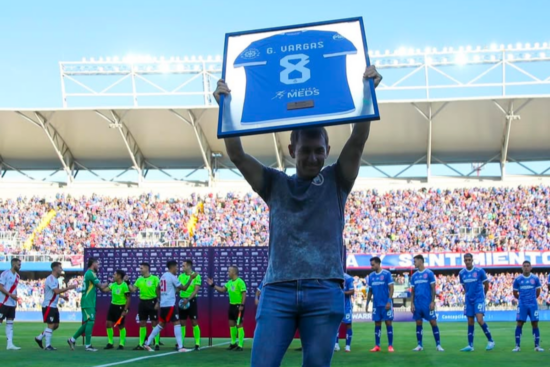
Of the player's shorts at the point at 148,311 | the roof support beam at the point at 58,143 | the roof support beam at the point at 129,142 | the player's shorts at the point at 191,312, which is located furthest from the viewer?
the roof support beam at the point at 58,143

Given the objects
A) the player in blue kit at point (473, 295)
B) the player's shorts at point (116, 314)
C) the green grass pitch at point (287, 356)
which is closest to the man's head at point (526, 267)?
the player in blue kit at point (473, 295)

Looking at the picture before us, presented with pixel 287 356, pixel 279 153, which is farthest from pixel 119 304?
pixel 279 153

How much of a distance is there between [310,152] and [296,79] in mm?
445

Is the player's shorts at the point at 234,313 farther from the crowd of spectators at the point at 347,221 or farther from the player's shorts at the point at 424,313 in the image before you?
the crowd of spectators at the point at 347,221

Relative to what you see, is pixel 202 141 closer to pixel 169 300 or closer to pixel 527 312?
pixel 169 300

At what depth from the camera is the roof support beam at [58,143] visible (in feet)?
141

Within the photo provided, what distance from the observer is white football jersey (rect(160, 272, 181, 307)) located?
56.1 feet

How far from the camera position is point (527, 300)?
17.0m

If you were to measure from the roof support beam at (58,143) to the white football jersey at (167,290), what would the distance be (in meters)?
28.2

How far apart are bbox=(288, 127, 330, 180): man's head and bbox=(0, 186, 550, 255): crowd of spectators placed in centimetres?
3413

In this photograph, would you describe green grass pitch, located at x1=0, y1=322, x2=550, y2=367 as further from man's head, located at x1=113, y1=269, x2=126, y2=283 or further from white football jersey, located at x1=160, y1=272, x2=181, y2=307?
man's head, located at x1=113, y1=269, x2=126, y2=283

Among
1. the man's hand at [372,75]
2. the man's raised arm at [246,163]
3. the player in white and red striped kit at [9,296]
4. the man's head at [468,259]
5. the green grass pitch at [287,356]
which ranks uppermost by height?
the man's hand at [372,75]

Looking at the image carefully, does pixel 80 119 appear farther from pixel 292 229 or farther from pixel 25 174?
pixel 292 229

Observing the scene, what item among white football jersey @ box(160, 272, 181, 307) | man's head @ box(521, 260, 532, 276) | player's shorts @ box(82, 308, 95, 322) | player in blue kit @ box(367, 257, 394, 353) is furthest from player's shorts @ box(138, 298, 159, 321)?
man's head @ box(521, 260, 532, 276)
